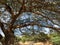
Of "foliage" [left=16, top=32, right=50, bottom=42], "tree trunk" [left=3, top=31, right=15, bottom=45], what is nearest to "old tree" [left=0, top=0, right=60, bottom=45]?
"tree trunk" [left=3, top=31, right=15, bottom=45]

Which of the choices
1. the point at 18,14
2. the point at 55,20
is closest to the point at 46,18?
the point at 55,20

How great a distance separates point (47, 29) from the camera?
8078 millimetres

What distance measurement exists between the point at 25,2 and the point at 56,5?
819 millimetres

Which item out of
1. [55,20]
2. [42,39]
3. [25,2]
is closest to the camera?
[25,2]

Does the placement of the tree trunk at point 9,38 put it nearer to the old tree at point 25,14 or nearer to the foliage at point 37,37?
the old tree at point 25,14

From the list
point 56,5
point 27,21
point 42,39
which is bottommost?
point 42,39

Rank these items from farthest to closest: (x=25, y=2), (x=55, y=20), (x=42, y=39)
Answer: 1. (x=42, y=39)
2. (x=55, y=20)
3. (x=25, y=2)

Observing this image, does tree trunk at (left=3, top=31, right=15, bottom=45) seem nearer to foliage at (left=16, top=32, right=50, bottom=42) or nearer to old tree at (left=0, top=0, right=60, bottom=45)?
old tree at (left=0, top=0, right=60, bottom=45)

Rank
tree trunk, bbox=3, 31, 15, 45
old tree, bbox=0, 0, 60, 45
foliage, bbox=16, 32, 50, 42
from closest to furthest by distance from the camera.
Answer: old tree, bbox=0, 0, 60, 45, tree trunk, bbox=3, 31, 15, 45, foliage, bbox=16, 32, 50, 42

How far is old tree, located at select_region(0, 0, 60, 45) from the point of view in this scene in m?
7.18

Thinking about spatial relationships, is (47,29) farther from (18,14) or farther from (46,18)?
(18,14)

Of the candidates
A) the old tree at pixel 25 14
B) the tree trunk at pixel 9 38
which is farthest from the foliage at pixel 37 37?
the tree trunk at pixel 9 38

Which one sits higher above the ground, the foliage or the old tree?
the old tree

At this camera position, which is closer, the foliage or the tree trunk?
the tree trunk
